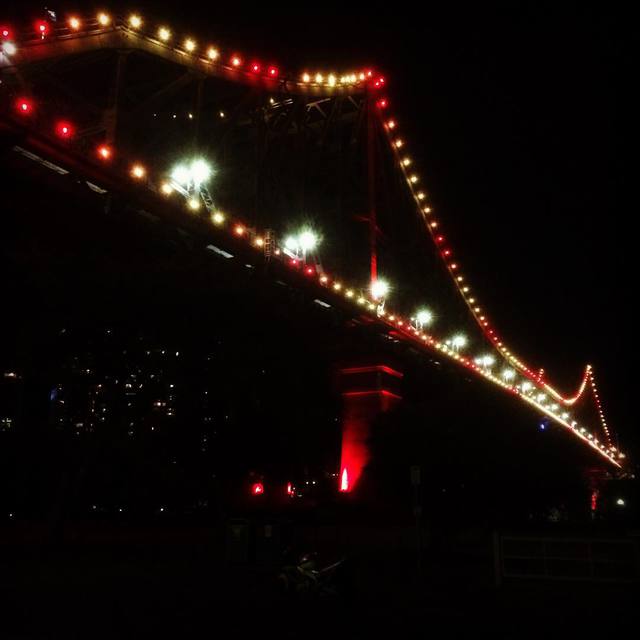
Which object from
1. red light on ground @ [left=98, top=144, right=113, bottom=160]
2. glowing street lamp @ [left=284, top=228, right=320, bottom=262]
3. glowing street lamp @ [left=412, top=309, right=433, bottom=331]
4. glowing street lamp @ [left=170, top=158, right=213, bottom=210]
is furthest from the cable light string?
glowing street lamp @ [left=412, top=309, right=433, bottom=331]

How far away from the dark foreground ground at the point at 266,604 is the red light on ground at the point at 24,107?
1212 centimetres

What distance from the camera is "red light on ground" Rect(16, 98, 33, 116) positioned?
2109cm

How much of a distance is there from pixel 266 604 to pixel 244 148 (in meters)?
46.4

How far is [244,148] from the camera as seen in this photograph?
55250 mm

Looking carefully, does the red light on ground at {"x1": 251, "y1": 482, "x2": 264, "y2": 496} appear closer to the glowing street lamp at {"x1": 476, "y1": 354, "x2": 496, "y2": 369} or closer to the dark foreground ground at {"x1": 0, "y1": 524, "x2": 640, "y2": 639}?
the dark foreground ground at {"x1": 0, "y1": 524, "x2": 640, "y2": 639}

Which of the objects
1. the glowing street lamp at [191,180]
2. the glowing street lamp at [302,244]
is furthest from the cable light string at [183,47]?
the glowing street lamp at [302,244]

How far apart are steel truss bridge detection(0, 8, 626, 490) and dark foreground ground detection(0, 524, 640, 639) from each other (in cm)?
1252

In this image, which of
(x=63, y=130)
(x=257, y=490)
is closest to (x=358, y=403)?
(x=257, y=490)

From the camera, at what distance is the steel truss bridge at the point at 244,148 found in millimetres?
24312

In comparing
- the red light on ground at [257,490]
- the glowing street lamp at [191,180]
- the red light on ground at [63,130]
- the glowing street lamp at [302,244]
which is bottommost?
the red light on ground at [257,490]

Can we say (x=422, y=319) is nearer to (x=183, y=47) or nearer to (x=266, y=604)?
(x=183, y=47)

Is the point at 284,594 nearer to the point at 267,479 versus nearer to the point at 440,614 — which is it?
the point at 440,614

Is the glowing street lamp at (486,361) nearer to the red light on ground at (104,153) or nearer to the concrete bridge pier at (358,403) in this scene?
the concrete bridge pier at (358,403)

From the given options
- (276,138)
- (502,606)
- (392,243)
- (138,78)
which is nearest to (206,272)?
(502,606)
